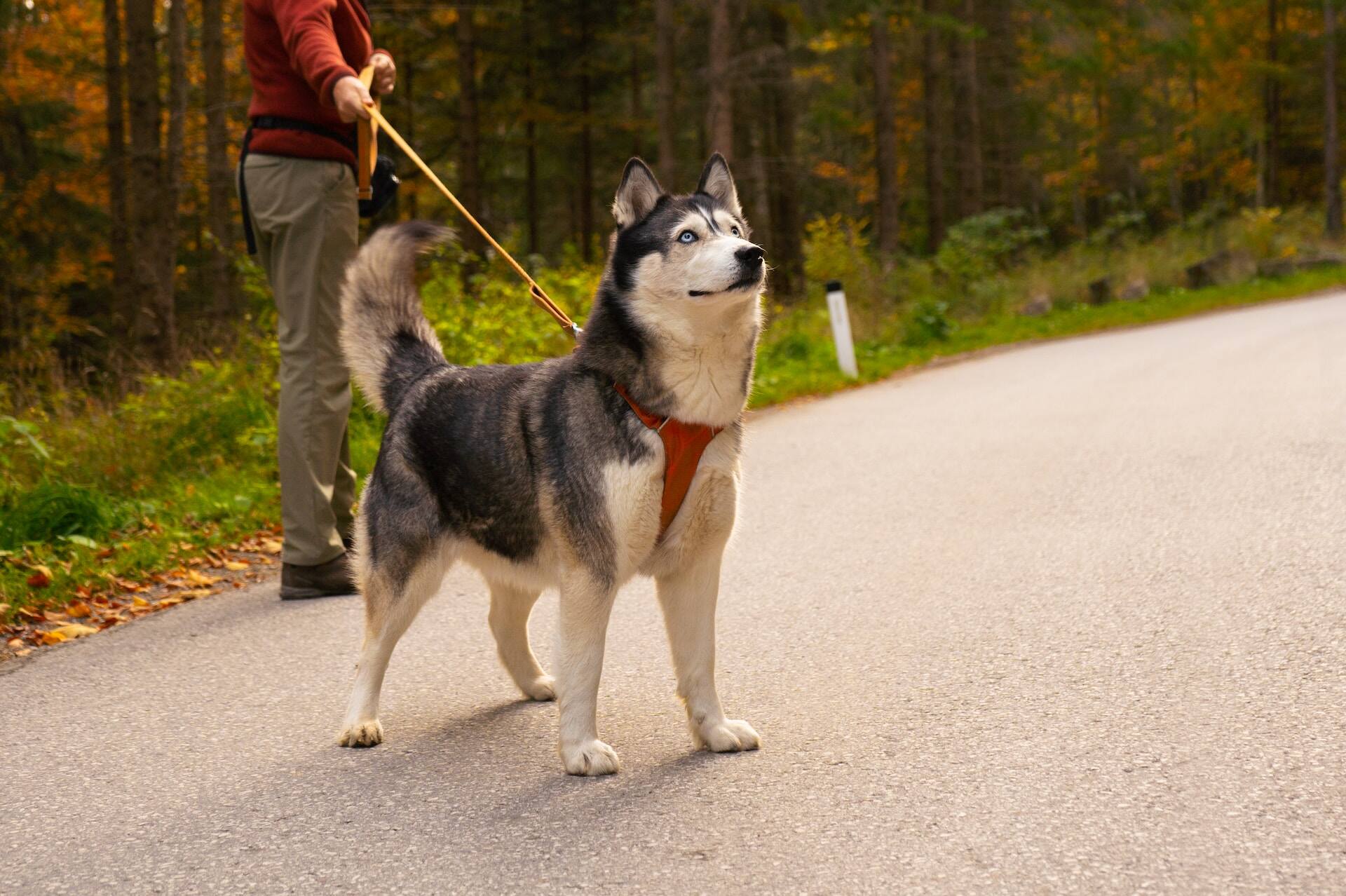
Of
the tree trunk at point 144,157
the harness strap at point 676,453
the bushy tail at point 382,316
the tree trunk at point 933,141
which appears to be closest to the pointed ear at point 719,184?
the harness strap at point 676,453

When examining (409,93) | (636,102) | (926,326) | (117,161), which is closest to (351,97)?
(926,326)

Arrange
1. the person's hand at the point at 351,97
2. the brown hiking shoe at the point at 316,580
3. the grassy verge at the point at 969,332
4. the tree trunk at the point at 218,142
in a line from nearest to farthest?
the person's hand at the point at 351,97 < the brown hiking shoe at the point at 316,580 < the grassy verge at the point at 969,332 < the tree trunk at the point at 218,142

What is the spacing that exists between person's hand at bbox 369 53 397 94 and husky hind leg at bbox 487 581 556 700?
2.48m

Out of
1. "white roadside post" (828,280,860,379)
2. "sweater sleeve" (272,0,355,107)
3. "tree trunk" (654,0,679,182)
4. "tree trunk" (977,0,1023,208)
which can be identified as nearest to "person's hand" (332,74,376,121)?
"sweater sleeve" (272,0,355,107)

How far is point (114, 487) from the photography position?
8.60m

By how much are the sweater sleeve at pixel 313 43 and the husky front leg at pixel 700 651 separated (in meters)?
2.57

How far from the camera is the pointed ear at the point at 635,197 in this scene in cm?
359

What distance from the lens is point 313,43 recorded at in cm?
499

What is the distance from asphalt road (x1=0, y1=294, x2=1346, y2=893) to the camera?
9.56ft

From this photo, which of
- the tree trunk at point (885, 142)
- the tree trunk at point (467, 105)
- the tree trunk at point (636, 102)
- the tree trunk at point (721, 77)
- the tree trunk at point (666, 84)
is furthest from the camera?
the tree trunk at point (636, 102)

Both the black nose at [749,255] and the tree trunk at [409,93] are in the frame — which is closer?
the black nose at [749,255]

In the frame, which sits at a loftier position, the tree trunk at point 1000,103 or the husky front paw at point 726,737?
the tree trunk at point 1000,103

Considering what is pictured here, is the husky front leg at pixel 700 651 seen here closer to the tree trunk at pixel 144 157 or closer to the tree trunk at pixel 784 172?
the tree trunk at pixel 144 157

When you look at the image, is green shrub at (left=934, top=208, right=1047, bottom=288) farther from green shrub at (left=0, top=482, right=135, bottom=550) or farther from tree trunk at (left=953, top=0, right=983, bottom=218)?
green shrub at (left=0, top=482, right=135, bottom=550)
